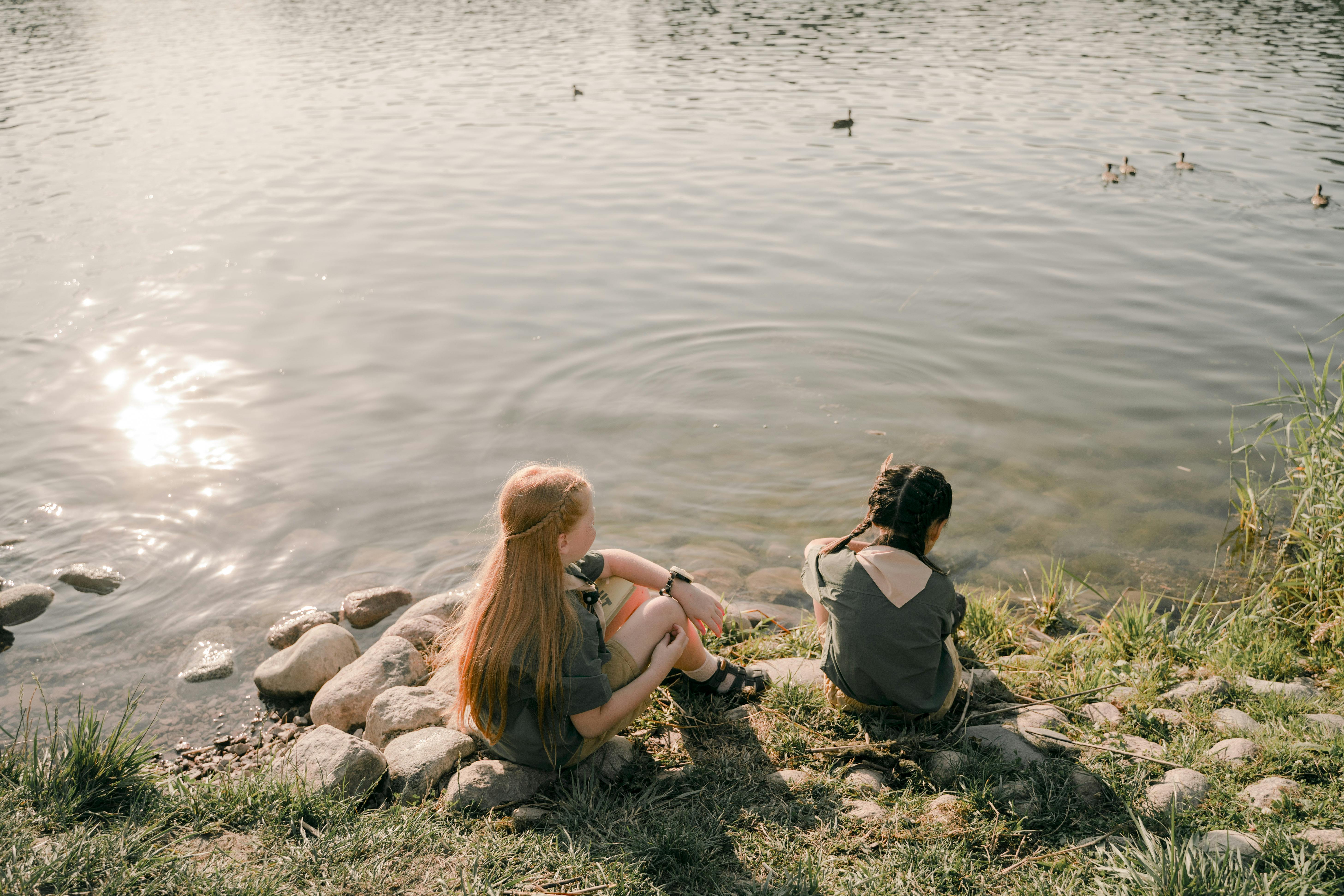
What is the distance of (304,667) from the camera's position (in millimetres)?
4883

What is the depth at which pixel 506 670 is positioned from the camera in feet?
11.4

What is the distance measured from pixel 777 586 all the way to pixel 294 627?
2.98m

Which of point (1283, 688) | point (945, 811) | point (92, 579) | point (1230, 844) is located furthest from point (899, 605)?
point (92, 579)

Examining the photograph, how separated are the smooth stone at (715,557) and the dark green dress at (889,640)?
217 centimetres

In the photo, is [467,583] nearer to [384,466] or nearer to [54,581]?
[384,466]

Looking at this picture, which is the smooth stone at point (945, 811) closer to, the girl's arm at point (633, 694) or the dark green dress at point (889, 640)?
the dark green dress at point (889, 640)

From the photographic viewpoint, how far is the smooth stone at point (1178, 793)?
329 cm

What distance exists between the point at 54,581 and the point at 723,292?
697 centimetres

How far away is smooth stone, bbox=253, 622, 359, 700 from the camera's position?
4883 mm

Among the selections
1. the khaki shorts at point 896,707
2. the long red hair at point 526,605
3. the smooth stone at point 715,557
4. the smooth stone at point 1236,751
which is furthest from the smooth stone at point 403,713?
the smooth stone at point 1236,751

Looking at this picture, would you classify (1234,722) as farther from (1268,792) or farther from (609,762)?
(609,762)

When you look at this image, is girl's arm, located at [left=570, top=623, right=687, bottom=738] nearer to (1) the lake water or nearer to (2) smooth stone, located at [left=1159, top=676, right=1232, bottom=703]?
(2) smooth stone, located at [left=1159, top=676, right=1232, bottom=703]

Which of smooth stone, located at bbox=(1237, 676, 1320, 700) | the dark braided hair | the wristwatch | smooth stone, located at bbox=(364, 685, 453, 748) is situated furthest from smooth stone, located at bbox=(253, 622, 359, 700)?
smooth stone, located at bbox=(1237, 676, 1320, 700)

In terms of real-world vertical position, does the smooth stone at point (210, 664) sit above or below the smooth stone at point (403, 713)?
below
